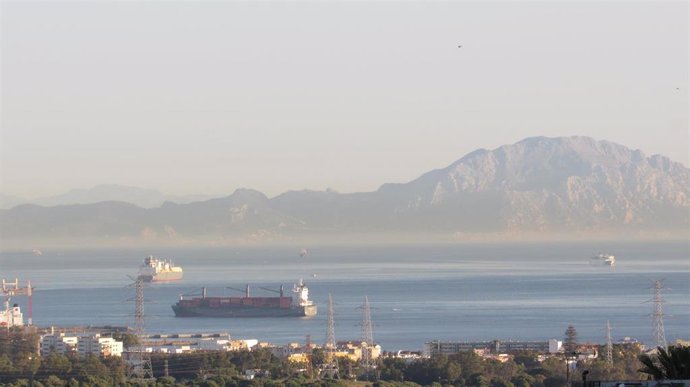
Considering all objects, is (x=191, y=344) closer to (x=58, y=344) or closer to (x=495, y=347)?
(x=58, y=344)

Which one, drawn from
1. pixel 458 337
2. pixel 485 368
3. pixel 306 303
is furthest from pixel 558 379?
pixel 306 303

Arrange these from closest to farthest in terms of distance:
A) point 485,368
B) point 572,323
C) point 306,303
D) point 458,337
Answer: point 485,368 → point 458,337 → point 572,323 → point 306,303

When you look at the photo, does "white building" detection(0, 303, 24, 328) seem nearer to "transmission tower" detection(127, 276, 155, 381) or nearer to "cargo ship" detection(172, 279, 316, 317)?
"cargo ship" detection(172, 279, 316, 317)

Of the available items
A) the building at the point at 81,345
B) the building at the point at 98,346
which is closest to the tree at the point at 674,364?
the building at the point at 81,345

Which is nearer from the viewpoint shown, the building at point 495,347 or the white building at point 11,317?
the building at point 495,347

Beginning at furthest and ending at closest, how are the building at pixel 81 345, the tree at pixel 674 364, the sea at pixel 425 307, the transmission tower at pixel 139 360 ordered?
the sea at pixel 425 307
the building at pixel 81 345
the transmission tower at pixel 139 360
the tree at pixel 674 364

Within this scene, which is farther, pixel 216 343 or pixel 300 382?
pixel 216 343

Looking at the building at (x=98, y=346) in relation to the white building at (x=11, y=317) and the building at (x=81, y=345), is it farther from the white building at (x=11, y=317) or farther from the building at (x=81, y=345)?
the white building at (x=11, y=317)

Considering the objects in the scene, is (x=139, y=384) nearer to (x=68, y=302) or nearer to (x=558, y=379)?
(x=558, y=379)
